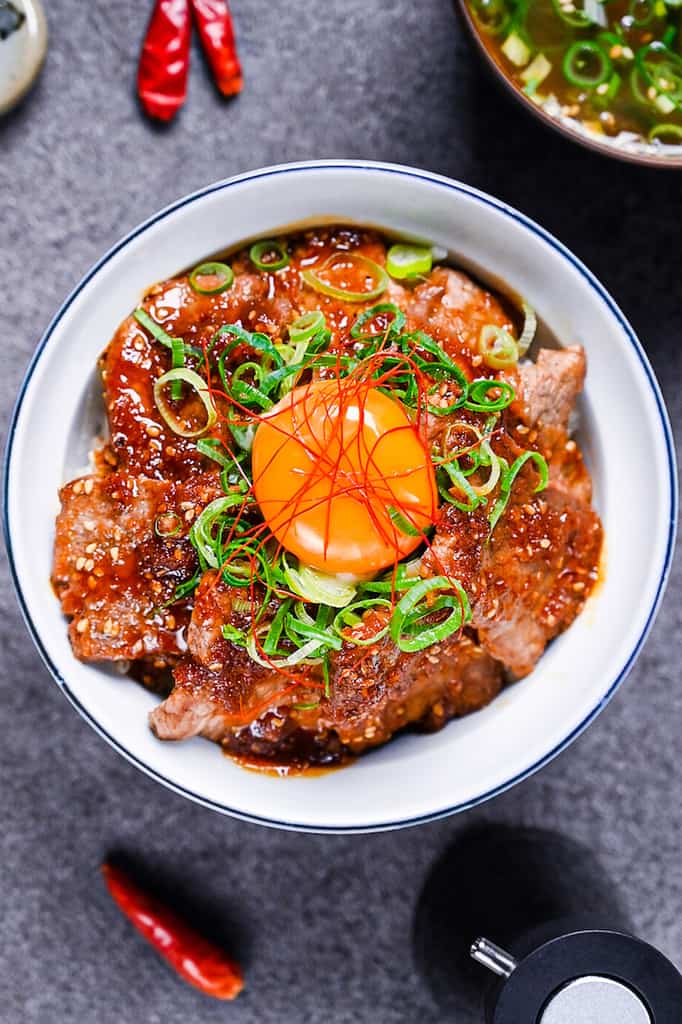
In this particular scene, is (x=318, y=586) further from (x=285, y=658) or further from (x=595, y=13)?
(x=595, y=13)

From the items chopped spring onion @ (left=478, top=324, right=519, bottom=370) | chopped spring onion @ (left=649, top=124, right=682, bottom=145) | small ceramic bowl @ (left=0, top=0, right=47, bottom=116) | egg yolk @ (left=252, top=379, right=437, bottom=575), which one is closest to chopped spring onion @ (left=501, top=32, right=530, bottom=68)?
chopped spring onion @ (left=649, top=124, right=682, bottom=145)

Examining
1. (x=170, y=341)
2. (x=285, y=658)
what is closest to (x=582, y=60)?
(x=170, y=341)

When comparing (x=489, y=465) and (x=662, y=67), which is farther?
(x=662, y=67)

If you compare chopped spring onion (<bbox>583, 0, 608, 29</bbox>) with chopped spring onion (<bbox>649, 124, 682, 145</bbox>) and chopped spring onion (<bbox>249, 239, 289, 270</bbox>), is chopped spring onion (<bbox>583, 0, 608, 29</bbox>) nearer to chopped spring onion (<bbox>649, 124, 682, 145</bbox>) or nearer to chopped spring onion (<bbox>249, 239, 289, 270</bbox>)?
chopped spring onion (<bbox>649, 124, 682, 145</bbox>)

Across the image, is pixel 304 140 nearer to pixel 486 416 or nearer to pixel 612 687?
pixel 486 416

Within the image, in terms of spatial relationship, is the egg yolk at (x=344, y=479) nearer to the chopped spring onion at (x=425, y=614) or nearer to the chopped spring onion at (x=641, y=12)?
the chopped spring onion at (x=425, y=614)

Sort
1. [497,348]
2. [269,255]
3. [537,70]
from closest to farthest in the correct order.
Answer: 1. [497,348]
2. [269,255]
3. [537,70]
